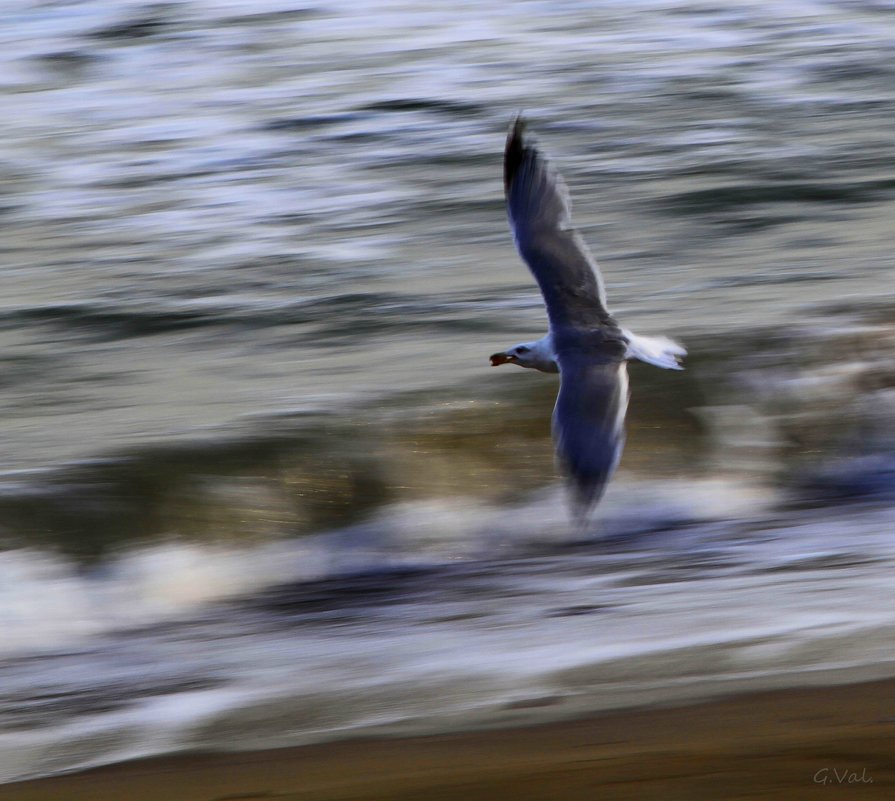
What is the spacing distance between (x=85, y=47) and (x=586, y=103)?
144 inches

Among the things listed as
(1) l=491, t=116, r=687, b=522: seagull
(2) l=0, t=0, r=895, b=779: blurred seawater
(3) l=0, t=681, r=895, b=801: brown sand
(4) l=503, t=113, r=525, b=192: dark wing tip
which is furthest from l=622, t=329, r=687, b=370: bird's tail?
(3) l=0, t=681, r=895, b=801: brown sand

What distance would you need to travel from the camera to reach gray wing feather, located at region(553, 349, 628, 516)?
374cm

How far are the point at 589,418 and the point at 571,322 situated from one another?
0.29 metres

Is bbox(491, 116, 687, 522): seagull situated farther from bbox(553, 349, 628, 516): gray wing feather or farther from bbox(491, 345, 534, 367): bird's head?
bbox(491, 345, 534, 367): bird's head

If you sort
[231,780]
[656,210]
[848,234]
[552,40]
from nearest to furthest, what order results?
[231,780] < [848,234] < [656,210] < [552,40]

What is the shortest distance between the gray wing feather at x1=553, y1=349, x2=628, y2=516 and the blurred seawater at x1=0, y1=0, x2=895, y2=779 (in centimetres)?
47

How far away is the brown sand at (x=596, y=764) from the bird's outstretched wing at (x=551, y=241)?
1.14m

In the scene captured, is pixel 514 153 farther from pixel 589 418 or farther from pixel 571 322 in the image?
pixel 589 418

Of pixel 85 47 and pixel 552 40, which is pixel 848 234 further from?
pixel 85 47

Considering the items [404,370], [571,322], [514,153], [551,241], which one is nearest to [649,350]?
[571,322]

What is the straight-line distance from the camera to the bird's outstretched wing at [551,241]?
3.91m

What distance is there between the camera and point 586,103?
10.0 metres

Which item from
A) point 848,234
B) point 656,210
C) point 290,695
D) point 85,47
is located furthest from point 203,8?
point 290,695

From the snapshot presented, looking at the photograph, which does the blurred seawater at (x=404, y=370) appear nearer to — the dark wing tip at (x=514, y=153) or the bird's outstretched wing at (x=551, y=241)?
the bird's outstretched wing at (x=551, y=241)
